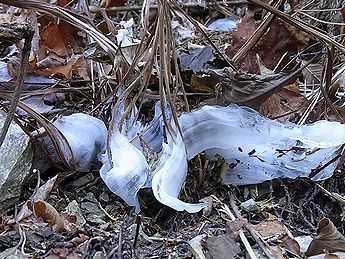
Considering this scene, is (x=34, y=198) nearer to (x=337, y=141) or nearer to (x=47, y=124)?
(x=47, y=124)

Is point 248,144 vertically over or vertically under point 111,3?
over

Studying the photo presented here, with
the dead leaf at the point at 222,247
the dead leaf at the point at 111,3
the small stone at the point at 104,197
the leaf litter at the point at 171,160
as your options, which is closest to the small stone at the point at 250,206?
the leaf litter at the point at 171,160

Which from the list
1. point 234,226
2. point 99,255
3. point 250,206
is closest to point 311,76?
point 250,206

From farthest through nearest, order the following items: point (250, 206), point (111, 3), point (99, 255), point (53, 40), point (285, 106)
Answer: point (111, 3) → point (53, 40) → point (285, 106) → point (250, 206) → point (99, 255)

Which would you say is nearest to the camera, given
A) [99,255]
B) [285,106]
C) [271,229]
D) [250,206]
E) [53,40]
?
[99,255]

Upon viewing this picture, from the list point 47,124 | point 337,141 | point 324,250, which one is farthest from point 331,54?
point 47,124

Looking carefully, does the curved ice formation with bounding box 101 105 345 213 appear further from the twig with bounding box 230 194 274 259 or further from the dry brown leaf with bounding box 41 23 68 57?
the dry brown leaf with bounding box 41 23 68 57

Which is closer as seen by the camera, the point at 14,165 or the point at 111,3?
the point at 14,165

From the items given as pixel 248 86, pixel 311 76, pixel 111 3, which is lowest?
pixel 111 3

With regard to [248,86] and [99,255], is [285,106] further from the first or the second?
[99,255]
